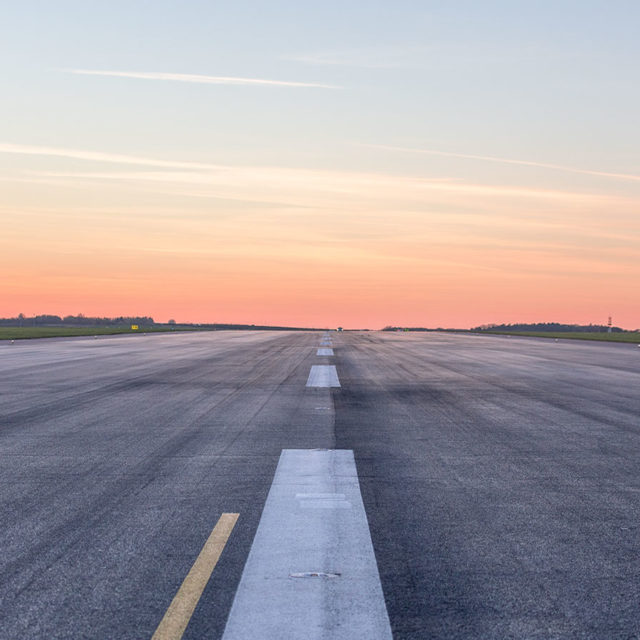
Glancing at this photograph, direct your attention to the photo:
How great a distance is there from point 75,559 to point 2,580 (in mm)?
449

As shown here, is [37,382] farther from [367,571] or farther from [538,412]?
[367,571]

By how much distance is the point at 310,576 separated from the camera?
3.95m

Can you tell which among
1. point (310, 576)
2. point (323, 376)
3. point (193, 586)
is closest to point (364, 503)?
point (310, 576)

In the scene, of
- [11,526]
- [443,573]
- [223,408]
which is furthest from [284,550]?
[223,408]

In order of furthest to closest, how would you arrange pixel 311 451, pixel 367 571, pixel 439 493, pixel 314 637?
pixel 311 451 → pixel 439 493 → pixel 367 571 → pixel 314 637

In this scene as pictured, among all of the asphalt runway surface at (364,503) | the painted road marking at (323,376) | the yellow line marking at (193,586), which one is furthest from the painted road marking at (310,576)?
the painted road marking at (323,376)

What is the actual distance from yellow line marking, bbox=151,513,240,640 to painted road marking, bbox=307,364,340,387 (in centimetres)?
1056

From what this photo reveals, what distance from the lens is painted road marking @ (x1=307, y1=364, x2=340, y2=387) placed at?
613 inches

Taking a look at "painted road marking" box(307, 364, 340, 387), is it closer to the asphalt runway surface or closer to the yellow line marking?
the asphalt runway surface

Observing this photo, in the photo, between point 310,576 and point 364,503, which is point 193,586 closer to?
point 310,576

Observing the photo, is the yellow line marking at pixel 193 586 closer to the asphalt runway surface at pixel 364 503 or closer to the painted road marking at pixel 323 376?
the asphalt runway surface at pixel 364 503

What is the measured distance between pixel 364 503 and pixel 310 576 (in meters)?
1.66

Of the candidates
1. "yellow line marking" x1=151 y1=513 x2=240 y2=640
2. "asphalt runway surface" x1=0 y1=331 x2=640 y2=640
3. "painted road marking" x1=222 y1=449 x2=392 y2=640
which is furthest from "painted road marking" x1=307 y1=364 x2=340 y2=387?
"yellow line marking" x1=151 y1=513 x2=240 y2=640

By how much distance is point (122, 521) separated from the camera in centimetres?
509
